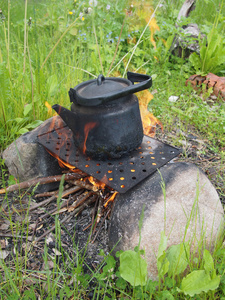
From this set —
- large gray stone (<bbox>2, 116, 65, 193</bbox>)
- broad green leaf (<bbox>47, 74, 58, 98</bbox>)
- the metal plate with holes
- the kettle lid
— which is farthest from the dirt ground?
broad green leaf (<bbox>47, 74, 58, 98</bbox>)

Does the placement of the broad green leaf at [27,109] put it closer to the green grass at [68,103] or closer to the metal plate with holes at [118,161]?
the green grass at [68,103]

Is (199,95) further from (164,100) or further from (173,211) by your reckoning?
(173,211)

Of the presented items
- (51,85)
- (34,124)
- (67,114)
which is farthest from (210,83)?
(67,114)

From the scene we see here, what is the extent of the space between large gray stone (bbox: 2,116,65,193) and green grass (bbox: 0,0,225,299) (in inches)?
5.8

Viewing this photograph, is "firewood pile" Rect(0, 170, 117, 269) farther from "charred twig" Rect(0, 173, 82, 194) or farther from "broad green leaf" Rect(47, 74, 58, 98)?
"broad green leaf" Rect(47, 74, 58, 98)

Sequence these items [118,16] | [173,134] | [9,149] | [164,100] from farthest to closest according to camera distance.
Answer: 1. [118,16]
2. [164,100]
3. [173,134]
4. [9,149]

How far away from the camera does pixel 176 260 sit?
149 centimetres

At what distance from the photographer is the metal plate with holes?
1.73m

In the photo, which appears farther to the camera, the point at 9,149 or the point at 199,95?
the point at 199,95

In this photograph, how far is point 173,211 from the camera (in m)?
1.66

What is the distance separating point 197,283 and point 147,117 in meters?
1.74

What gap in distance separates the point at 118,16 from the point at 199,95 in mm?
2030

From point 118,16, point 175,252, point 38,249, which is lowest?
point 38,249

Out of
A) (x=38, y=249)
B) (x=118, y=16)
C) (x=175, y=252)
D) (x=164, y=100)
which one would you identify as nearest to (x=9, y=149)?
(x=38, y=249)
